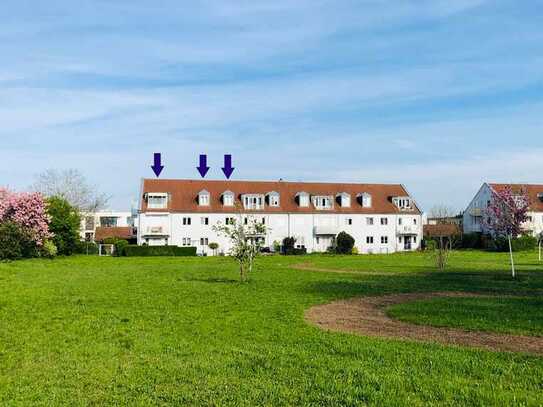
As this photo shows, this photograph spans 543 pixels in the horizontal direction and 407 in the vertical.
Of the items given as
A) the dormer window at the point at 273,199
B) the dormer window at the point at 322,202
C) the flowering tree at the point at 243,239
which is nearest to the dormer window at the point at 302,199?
the dormer window at the point at 322,202

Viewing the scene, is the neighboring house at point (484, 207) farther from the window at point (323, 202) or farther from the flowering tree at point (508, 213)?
the flowering tree at point (508, 213)

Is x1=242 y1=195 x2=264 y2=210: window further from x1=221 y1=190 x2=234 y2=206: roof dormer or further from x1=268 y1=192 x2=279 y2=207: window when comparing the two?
x1=221 y1=190 x2=234 y2=206: roof dormer

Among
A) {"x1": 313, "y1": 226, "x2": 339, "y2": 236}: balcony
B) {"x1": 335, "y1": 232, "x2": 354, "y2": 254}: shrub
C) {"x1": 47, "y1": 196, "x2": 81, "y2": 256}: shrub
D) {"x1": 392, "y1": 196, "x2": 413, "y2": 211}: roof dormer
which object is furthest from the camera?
{"x1": 392, "y1": 196, "x2": 413, "y2": 211}: roof dormer

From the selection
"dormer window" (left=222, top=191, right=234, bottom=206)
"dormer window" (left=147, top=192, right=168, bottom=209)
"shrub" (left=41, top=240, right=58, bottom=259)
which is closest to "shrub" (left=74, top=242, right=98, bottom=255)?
"shrub" (left=41, top=240, right=58, bottom=259)

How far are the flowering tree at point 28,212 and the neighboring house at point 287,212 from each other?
15072mm

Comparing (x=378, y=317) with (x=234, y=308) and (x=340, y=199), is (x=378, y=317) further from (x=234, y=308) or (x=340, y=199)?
(x=340, y=199)

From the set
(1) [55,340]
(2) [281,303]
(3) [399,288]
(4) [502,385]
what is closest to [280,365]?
(4) [502,385]

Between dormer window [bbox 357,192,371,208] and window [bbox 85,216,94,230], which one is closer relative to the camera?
dormer window [bbox 357,192,371,208]

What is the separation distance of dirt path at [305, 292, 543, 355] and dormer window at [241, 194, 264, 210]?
2052 inches

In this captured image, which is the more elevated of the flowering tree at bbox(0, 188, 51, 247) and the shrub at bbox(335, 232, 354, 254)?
the flowering tree at bbox(0, 188, 51, 247)

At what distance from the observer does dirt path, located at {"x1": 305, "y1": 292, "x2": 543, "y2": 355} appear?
11.1 metres

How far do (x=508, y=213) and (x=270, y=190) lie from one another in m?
44.1

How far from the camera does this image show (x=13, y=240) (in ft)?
153

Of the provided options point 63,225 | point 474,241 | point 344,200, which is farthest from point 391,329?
Result: point 474,241
